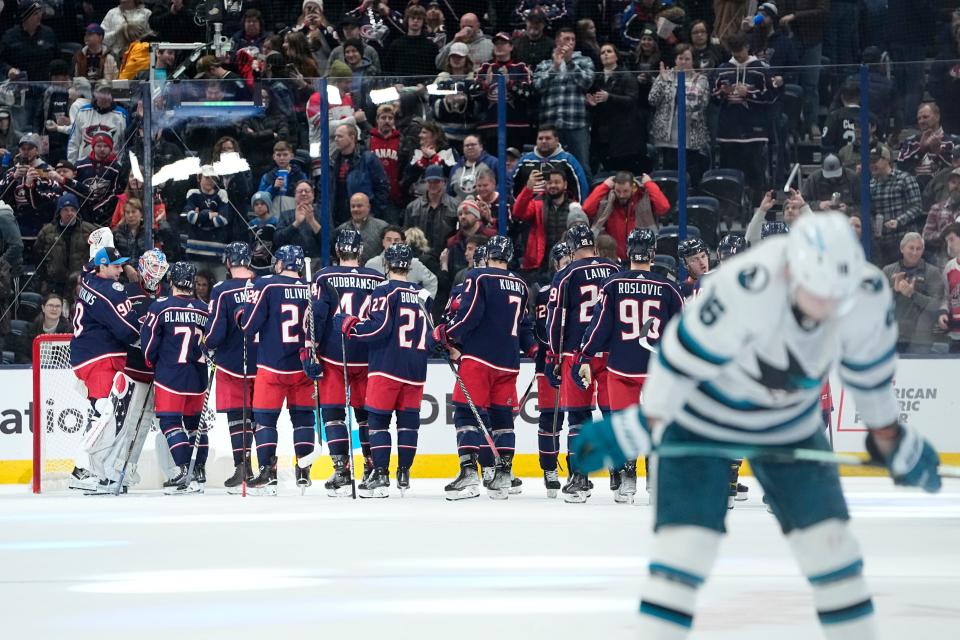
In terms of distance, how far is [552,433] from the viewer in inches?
415

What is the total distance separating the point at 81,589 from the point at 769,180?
711 cm

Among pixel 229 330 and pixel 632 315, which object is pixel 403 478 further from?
pixel 632 315

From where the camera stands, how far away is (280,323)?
34.9ft

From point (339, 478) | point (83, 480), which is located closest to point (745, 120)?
point (339, 478)

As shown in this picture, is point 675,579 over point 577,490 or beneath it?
over

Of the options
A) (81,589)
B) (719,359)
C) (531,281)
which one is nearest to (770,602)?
(719,359)

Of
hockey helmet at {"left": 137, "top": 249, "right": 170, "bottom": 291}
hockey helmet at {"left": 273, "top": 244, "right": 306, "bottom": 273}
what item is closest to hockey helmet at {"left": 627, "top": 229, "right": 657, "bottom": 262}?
hockey helmet at {"left": 273, "top": 244, "right": 306, "bottom": 273}

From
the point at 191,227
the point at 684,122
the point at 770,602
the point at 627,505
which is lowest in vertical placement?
the point at 627,505

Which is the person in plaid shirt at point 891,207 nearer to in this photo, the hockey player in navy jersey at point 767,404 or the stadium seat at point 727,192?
the stadium seat at point 727,192

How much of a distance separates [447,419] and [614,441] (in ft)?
26.9

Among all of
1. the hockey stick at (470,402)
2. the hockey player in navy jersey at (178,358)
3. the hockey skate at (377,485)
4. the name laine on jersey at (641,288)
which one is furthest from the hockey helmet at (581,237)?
the hockey player in navy jersey at (178,358)

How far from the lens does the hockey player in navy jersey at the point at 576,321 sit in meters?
10.1

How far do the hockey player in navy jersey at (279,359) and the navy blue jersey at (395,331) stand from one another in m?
0.57

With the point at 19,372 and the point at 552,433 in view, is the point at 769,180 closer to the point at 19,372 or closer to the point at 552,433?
the point at 552,433
